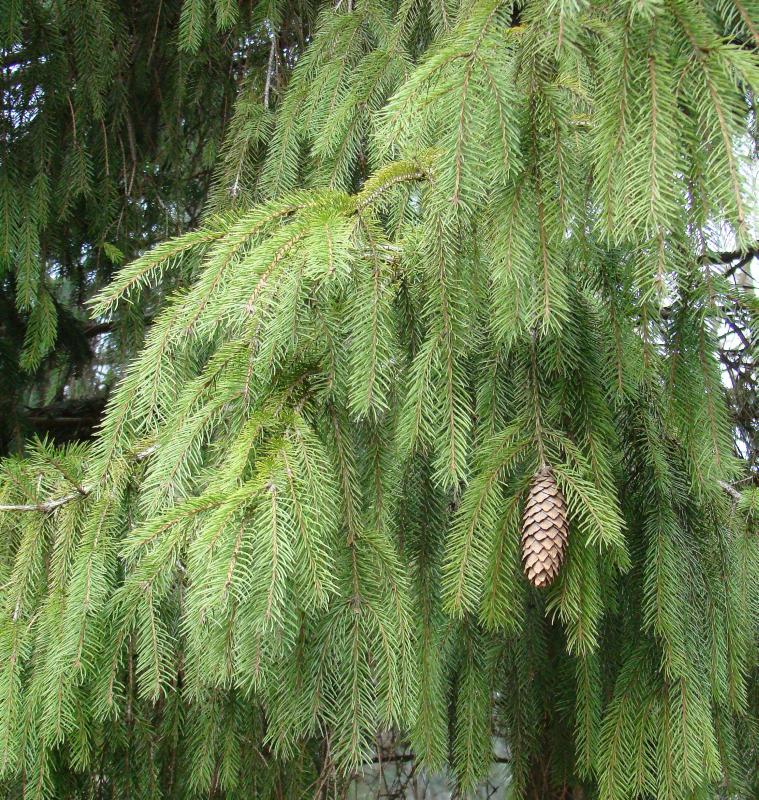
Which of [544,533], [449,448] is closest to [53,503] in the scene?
[449,448]

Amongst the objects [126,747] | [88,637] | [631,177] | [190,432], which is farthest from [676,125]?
[126,747]

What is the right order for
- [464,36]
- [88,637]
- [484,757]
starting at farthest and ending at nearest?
[484,757]
[88,637]
[464,36]

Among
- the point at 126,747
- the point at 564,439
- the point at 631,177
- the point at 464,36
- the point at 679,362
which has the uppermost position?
the point at 464,36

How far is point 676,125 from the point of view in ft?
3.12

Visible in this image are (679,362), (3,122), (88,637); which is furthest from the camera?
(3,122)

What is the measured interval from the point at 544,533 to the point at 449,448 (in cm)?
17

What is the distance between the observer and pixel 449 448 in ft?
3.89

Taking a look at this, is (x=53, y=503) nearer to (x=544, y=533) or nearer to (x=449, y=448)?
(x=449, y=448)

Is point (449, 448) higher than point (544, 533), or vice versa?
point (449, 448)

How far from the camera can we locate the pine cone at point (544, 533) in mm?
1152

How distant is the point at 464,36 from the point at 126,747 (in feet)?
4.84

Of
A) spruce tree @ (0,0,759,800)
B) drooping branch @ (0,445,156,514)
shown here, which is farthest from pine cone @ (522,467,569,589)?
drooping branch @ (0,445,156,514)

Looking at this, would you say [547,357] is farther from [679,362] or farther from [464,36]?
[464,36]

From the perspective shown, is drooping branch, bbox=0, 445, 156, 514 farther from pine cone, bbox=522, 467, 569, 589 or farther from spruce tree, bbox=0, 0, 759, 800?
pine cone, bbox=522, 467, 569, 589
